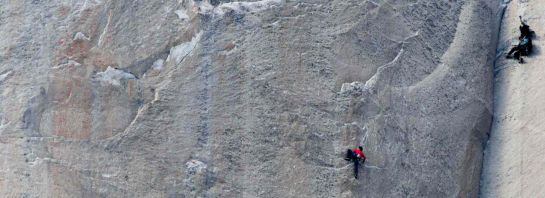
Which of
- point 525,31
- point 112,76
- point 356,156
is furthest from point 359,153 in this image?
point 112,76

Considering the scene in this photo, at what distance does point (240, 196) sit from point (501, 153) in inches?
187

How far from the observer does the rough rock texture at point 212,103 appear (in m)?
14.9

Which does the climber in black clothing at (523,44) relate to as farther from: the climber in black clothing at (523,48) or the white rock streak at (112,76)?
the white rock streak at (112,76)

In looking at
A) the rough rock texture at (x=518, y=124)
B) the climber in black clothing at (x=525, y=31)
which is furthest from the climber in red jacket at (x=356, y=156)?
the climber in black clothing at (x=525, y=31)

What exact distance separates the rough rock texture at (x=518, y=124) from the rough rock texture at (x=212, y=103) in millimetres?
732

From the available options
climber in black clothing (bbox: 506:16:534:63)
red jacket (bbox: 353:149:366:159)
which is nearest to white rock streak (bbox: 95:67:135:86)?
red jacket (bbox: 353:149:366:159)

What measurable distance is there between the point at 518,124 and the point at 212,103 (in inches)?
214

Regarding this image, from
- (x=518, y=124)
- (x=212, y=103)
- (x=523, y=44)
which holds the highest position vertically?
(x=523, y=44)

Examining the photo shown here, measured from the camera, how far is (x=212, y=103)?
14953 mm

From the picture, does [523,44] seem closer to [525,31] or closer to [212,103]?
[525,31]

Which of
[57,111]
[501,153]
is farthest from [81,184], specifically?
[501,153]

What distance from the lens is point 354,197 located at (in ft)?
48.1

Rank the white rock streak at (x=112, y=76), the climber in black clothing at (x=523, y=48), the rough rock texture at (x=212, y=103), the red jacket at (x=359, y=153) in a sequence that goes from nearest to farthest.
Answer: the red jacket at (x=359, y=153) < the rough rock texture at (x=212, y=103) < the white rock streak at (x=112, y=76) < the climber in black clothing at (x=523, y=48)

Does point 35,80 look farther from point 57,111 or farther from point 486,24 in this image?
point 486,24
